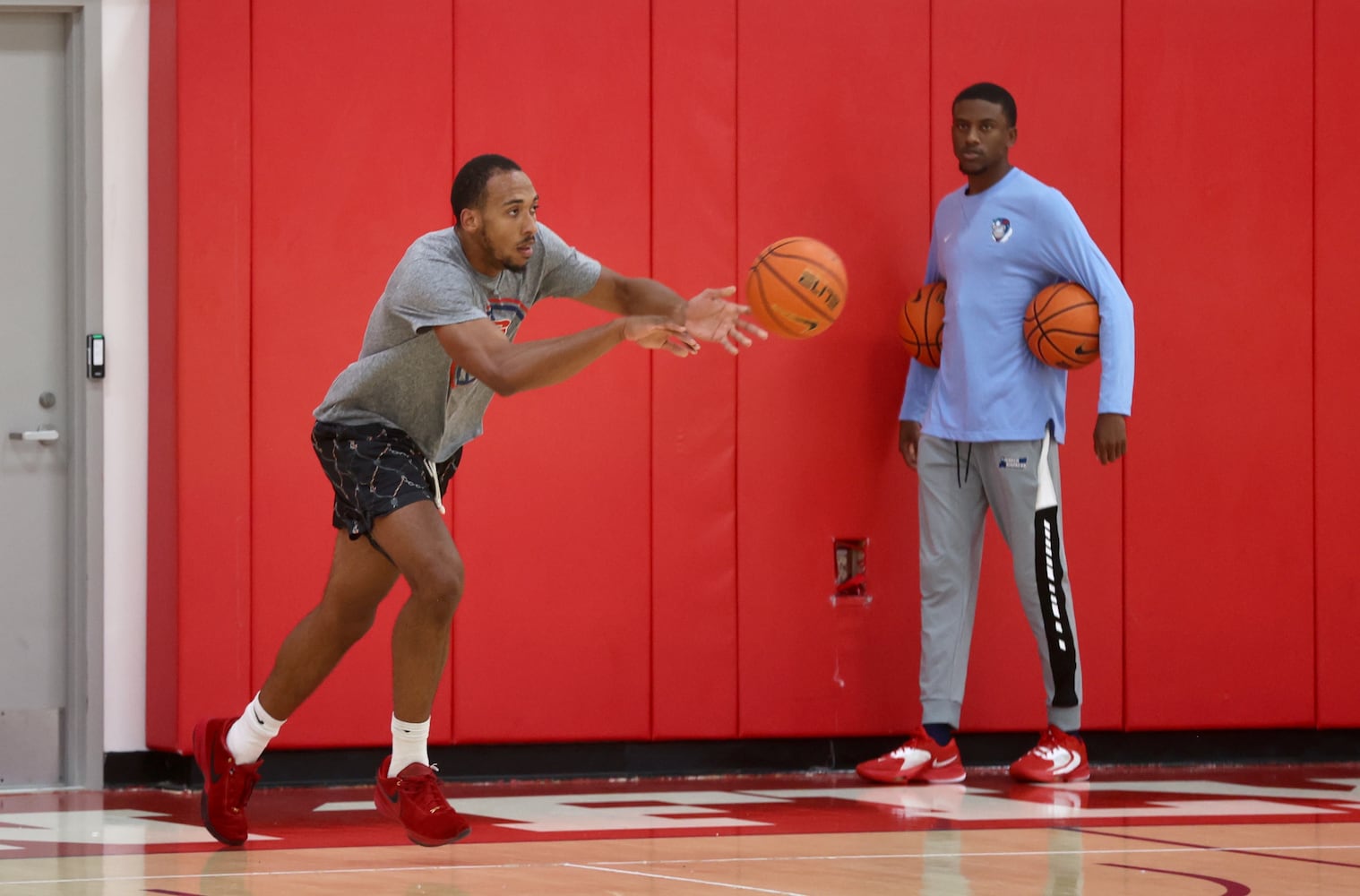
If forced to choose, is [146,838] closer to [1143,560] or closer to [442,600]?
[442,600]

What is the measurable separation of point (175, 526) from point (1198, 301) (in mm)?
3250

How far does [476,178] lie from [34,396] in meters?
2.15

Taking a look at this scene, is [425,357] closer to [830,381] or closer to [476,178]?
[476,178]

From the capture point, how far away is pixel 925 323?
5.50 metres

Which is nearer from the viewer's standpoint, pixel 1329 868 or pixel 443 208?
pixel 1329 868

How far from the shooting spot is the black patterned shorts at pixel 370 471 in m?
3.80

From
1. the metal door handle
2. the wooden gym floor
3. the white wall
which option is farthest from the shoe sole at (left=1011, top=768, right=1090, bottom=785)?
the metal door handle

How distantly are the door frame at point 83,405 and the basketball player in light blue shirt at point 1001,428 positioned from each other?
7.30ft

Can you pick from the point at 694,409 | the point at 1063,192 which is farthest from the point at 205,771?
the point at 1063,192

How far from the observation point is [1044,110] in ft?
19.2

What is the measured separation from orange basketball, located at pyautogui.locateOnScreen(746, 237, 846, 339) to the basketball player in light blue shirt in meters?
1.44

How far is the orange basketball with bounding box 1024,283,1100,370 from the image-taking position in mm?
5258

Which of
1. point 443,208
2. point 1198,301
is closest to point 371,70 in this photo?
point 443,208

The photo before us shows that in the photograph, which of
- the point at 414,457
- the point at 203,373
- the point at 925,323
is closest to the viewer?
the point at 414,457
